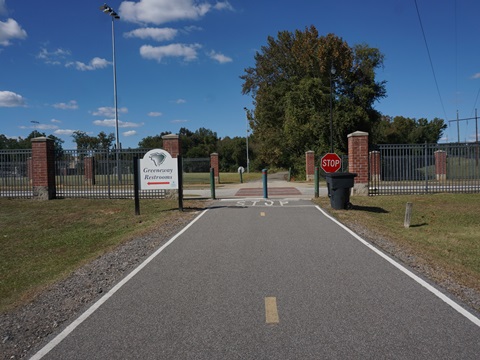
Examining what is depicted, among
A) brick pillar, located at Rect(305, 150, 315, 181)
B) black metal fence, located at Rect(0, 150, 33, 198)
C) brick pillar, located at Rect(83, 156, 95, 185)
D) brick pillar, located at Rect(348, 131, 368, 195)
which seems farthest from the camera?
brick pillar, located at Rect(305, 150, 315, 181)

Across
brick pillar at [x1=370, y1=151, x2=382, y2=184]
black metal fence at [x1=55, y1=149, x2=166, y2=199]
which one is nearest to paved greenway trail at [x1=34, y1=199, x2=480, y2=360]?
black metal fence at [x1=55, y1=149, x2=166, y2=199]

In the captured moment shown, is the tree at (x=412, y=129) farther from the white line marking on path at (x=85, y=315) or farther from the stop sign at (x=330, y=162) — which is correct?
the white line marking on path at (x=85, y=315)

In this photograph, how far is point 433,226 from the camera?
13.1 m

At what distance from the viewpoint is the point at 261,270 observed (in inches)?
273

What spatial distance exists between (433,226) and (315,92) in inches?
1116

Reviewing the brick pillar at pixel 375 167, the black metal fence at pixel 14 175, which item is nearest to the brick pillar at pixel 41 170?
the black metal fence at pixel 14 175

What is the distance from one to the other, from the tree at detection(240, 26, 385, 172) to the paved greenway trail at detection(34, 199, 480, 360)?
32220 millimetres

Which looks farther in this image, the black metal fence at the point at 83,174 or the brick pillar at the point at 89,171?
the brick pillar at the point at 89,171

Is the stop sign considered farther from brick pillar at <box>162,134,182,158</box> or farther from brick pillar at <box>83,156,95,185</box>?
brick pillar at <box>83,156,95,185</box>

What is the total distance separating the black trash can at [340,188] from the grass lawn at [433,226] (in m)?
0.39

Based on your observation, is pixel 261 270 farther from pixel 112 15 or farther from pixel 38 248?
pixel 112 15

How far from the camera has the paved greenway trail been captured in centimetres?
403

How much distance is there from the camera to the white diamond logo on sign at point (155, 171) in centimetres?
1527

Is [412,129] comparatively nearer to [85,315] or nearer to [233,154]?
[233,154]
